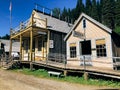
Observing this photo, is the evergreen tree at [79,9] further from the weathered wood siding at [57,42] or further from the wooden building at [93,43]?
the wooden building at [93,43]

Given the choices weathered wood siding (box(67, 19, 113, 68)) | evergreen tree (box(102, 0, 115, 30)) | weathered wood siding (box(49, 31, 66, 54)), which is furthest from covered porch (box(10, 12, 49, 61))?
evergreen tree (box(102, 0, 115, 30))

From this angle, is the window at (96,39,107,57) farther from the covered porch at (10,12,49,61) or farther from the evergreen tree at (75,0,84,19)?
the evergreen tree at (75,0,84,19)

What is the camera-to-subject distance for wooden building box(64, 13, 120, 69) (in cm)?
1527

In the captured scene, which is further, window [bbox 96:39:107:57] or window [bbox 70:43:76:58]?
window [bbox 70:43:76:58]

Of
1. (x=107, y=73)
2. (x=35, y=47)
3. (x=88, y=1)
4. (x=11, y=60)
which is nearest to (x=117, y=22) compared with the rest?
(x=88, y=1)

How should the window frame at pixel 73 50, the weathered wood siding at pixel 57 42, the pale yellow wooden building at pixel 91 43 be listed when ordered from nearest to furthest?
the pale yellow wooden building at pixel 91 43 → the window frame at pixel 73 50 → the weathered wood siding at pixel 57 42

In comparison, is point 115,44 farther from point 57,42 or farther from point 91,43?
point 57,42

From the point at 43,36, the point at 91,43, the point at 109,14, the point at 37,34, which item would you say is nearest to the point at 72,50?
the point at 91,43

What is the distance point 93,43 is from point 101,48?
1129mm

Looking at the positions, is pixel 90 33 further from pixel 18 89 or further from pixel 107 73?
pixel 18 89

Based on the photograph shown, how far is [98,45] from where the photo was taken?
1623cm

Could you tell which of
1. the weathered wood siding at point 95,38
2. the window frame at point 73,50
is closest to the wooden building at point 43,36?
the window frame at point 73,50

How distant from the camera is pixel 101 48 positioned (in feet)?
52.2

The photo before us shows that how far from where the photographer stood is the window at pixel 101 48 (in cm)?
1568
